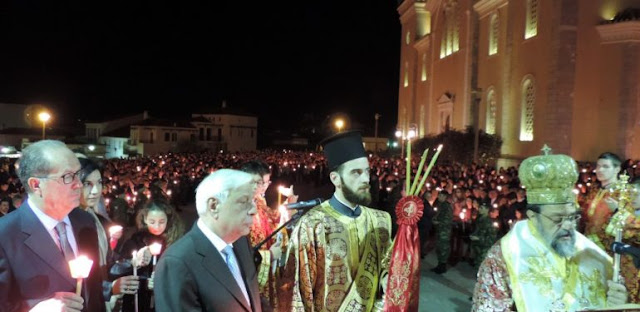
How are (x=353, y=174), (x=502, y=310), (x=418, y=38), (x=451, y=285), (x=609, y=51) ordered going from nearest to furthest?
1. (x=502, y=310)
2. (x=353, y=174)
3. (x=451, y=285)
4. (x=609, y=51)
5. (x=418, y=38)

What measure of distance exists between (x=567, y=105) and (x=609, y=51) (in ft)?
9.57

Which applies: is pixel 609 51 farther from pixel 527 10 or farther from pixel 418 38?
pixel 418 38

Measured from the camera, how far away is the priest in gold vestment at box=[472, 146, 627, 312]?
3.14 meters

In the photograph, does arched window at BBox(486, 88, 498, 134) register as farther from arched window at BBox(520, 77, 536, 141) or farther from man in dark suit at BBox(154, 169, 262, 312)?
man in dark suit at BBox(154, 169, 262, 312)

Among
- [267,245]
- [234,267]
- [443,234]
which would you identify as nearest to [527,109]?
[443,234]

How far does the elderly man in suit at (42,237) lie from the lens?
8.80 feet

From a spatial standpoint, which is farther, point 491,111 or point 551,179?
point 491,111

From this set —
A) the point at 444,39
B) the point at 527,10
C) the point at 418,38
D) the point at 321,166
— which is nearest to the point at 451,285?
the point at 321,166

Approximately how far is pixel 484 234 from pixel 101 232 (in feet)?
24.3

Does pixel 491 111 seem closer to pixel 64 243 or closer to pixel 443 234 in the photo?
pixel 443 234

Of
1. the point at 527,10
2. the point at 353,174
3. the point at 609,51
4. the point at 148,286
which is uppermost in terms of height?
the point at 527,10

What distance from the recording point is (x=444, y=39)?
128 feet

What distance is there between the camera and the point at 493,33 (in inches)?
1232

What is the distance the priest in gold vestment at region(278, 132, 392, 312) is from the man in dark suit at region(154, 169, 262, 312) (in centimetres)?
109
